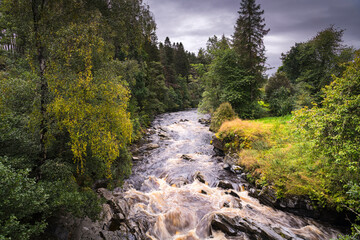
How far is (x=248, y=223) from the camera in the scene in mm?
6293

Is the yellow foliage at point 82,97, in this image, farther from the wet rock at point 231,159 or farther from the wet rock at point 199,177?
the wet rock at point 231,159

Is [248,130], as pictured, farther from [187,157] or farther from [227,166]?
[187,157]

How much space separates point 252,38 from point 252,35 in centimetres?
35

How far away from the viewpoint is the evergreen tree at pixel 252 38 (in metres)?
19.9

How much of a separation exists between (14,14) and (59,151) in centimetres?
524

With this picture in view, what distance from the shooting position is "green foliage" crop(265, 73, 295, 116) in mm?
19719

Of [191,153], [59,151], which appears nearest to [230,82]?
[191,153]

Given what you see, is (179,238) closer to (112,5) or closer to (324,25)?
(112,5)

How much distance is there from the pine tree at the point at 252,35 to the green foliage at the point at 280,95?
4.61 meters

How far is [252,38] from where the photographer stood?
20.4 meters

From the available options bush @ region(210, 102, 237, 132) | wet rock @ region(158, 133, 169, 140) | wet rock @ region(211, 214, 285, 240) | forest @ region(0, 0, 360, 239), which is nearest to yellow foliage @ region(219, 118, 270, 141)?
forest @ region(0, 0, 360, 239)

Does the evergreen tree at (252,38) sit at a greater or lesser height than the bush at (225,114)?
greater

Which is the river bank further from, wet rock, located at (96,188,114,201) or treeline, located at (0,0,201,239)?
treeline, located at (0,0,201,239)

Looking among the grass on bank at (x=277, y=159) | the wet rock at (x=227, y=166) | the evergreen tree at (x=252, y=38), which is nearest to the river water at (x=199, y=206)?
the wet rock at (x=227, y=166)
